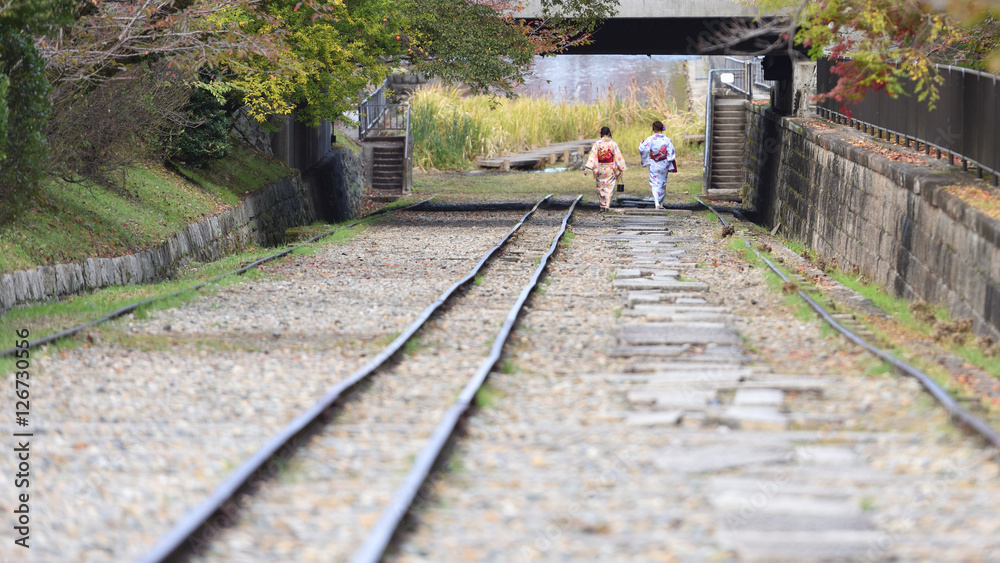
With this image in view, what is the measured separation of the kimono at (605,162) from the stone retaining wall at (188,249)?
6354 millimetres

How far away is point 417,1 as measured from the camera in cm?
2383

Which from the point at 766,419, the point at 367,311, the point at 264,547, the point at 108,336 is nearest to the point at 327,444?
the point at 264,547

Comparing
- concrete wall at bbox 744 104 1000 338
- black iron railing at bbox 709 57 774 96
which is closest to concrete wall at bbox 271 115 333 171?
concrete wall at bbox 744 104 1000 338

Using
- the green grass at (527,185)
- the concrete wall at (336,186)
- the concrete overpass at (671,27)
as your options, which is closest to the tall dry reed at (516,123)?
the green grass at (527,185)

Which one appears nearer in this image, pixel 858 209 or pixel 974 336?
pixel 974 336

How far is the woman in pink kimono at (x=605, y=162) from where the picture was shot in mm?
24031

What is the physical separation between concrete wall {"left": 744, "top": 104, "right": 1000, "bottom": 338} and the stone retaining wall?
9022 mm

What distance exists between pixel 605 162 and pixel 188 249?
9.63m

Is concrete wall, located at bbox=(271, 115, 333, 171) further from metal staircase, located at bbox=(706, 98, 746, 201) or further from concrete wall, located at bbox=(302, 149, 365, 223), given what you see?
metal staircase, located at bbox=(706, 98, 746, 201)

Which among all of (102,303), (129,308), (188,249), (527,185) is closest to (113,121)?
(188,249)

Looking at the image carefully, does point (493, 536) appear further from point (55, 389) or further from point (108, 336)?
point (108, 336)

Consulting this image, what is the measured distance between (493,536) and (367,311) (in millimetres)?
6916

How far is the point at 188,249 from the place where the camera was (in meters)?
17.6

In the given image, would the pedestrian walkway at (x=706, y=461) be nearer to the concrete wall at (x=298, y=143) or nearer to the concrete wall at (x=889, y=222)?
the concrete wall at (x=889, y=222)
